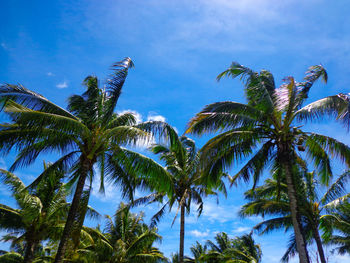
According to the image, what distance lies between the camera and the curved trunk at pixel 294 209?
871cm

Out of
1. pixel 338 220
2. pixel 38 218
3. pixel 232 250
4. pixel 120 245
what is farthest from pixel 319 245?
pixel 38 218

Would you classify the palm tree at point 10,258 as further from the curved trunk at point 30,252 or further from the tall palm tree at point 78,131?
the tall palm tree at point 78,131

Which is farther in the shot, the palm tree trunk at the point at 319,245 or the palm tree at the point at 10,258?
the palm tree at the point at 10,258

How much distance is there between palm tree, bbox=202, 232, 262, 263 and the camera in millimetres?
24141

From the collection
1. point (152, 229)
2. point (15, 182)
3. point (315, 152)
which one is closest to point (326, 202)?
point (315, 152)

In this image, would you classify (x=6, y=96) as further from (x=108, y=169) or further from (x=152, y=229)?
(x=152, y=229)

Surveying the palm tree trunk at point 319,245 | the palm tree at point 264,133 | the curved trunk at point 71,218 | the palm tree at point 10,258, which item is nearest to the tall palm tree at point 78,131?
the curved trunk at point 71,218

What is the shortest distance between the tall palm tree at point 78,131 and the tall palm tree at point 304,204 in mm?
9709

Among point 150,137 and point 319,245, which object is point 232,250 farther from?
point 150,137

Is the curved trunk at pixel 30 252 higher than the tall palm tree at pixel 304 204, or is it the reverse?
the tall palm tree at pixel 304 204

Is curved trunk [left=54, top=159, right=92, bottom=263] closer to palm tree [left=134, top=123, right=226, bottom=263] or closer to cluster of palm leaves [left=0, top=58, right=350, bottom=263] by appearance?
cluster of palm leaves [left=0, top=58, right=350, bottom=263]

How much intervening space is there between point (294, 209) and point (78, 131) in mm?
7669

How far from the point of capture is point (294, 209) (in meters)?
9.53

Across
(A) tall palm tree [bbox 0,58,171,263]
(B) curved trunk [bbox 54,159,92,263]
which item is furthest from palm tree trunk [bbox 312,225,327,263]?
(B) curved trunk [bbox 54,159,92,263]
